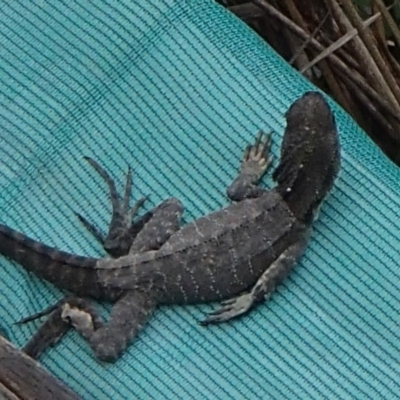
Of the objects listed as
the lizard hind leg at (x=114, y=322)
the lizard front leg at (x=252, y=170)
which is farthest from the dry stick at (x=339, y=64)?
the lizard hind leg at (x=114, y=322)

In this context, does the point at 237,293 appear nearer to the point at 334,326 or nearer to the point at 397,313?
the point at 334,326

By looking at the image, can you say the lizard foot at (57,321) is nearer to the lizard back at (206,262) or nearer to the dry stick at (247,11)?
the lizard back at (206,262)

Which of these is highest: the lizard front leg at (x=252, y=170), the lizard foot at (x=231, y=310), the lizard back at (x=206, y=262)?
the lizard front leg at (x=252, y=170)

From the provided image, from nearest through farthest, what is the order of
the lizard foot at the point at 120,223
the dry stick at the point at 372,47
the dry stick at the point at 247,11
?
the lizard foot at the point at 120,223, the dry stick at the point at 372,47, the dry stick at the point at 247,11

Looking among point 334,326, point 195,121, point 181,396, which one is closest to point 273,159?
point 195,121

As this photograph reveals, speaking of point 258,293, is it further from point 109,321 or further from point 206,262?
point 109,321

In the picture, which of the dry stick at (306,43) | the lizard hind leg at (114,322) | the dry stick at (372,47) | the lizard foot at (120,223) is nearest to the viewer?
the lizard hind leg at (114,322)

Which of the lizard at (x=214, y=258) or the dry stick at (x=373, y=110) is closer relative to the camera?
the lizard at (x=214, y=258)

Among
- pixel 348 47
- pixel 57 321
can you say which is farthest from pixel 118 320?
pixel 348 47
